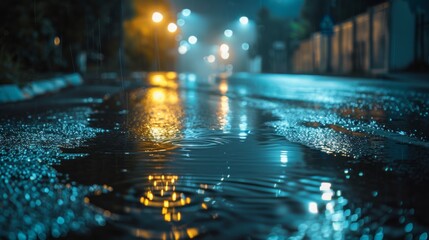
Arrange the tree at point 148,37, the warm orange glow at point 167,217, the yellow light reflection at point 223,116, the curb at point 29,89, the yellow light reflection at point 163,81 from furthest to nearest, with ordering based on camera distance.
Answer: the tree at point 148,37
the yellow light reflection at point 163,81
the curb at point 29,89
the yellow light reflection at point 223,116
the warm orange glow at point 167,217

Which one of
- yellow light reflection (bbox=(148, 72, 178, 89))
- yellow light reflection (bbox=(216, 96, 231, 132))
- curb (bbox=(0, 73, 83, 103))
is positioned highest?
curb (bbox=(0, 73, 83, 103))

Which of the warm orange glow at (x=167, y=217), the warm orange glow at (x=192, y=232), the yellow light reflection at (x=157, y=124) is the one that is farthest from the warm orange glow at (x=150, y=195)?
the yellow light reflection at (x=157, y=124)

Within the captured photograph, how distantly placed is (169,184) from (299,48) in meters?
67.0

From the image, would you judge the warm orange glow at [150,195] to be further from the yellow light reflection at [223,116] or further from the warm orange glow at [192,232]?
the yellow light reflection at [223,116]

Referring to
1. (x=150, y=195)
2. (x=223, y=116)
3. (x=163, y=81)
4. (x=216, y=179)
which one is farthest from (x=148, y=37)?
(x=150, y=195)

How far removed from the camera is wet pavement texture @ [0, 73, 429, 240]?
14.0ft

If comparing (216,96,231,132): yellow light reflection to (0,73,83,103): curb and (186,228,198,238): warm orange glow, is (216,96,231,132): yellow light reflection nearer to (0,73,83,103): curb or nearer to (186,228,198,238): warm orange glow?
(0,73,83,103): curb

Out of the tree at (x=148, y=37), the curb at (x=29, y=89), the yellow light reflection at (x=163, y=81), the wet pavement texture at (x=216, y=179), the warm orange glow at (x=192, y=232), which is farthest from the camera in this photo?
the tree at (x=148, y=37)

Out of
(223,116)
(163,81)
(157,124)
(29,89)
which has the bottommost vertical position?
(163,81)

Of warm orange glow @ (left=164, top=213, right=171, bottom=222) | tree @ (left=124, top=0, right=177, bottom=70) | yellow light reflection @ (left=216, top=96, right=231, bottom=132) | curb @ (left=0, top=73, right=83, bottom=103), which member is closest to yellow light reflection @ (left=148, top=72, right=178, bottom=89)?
curb @ (left=0, top=73, right=83, bottom=103)

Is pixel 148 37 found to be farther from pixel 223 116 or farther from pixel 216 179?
pixel 216 179

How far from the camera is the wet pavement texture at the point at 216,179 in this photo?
14.0ft

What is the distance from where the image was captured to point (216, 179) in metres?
6.07

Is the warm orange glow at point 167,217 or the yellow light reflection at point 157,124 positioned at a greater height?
the warm orange glow at point 167,217
